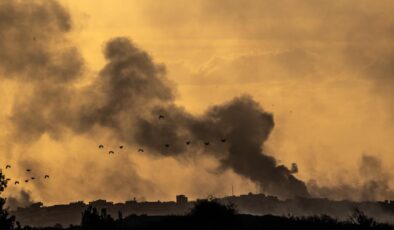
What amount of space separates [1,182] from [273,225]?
26.1 metres

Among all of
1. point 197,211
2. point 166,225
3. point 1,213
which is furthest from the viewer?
point 197,211

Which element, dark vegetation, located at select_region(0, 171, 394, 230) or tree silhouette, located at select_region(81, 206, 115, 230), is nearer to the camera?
tree silhouette, located at select_region(81, 206, 115, 230)

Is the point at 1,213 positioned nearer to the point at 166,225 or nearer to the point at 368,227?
the point at 166,225

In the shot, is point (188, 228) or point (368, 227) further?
point (368, 227)

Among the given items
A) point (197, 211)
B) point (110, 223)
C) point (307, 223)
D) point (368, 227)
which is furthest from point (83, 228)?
point (368, 227)

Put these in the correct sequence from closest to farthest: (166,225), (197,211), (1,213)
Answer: (1,213) < (166,225) < (197,211)

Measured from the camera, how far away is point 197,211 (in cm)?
8969

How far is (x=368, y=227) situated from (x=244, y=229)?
14.1m

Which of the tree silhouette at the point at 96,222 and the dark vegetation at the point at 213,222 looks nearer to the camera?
the tree silhouette at the point at 96,222

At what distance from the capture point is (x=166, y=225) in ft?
276

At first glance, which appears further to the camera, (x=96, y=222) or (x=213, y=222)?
(x=213, y=222)

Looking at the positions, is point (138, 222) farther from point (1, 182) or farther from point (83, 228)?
point (1, 182)

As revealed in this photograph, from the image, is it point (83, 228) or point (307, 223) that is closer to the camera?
point (83, 228)

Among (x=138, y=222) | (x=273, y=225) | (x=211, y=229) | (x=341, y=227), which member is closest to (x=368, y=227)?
(x=341, y=227)
